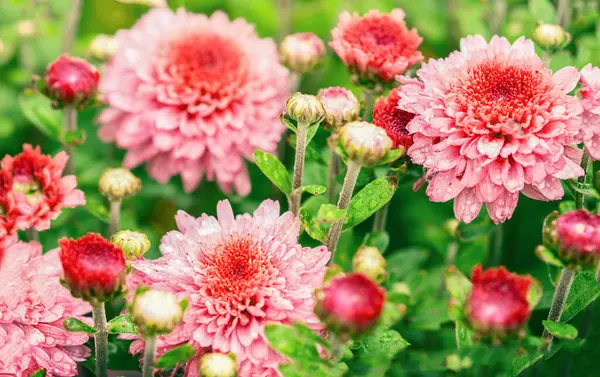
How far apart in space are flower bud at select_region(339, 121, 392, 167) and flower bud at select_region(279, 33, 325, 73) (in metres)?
0.43

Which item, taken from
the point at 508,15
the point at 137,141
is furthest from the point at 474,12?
the point at 137,141

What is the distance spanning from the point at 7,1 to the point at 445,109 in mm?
1078

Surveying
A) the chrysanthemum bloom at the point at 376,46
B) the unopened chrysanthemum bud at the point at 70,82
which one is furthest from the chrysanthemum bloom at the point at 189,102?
the chrysanthemum bloom at the point at 376,46

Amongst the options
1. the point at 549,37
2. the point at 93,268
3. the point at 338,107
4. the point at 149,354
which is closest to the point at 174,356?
the point at 149,354

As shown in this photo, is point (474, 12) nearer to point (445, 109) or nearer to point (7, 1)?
point (445, 109)

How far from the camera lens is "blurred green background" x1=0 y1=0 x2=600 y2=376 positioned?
125cm

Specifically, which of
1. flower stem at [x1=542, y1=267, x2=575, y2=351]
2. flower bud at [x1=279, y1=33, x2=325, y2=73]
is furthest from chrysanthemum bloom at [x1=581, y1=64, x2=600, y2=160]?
flower bud at [x1=279, y1=33, x2=325, y2=73]

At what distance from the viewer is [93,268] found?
78cm

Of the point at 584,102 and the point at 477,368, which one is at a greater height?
the point at 584,102

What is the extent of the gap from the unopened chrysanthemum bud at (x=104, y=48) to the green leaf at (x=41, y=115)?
166 millimetres

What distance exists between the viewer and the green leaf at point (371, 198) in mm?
903

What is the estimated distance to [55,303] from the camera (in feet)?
3.14

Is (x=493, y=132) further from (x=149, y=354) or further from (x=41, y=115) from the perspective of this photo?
(x=41, y=115)

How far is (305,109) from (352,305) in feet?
0.98
